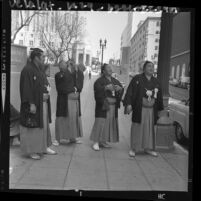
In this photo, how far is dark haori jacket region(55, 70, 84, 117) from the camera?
3.14m

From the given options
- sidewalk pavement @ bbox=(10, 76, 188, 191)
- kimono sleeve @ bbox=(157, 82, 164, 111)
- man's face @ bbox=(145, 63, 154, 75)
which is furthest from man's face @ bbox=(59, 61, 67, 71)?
kimono sleeve @ bbox=(157, 82, 164, 111)

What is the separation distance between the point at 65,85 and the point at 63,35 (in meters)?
0.55

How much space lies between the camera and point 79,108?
3.16 m

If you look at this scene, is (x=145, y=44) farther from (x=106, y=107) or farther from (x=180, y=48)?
(x=106, y=107)

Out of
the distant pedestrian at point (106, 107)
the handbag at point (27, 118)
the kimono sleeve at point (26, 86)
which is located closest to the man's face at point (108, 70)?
the distant pedestrian at point (106, 107)

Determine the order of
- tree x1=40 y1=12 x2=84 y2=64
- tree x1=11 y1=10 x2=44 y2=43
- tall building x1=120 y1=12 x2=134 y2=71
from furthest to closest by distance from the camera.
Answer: tall building x1=120 y1=12 x2=134 y2=71 < tree x1=40 y1=12 x2=84 y2=64 < tree x1=11 y1=10 x2=44 y2=43

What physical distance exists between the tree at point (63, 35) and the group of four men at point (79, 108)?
129mm

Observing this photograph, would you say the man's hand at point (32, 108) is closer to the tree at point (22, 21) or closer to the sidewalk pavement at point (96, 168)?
the sidewalk pavement at point (96, 168)

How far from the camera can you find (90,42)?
3.27m

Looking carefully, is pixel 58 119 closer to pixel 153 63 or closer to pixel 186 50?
pixel 153 63

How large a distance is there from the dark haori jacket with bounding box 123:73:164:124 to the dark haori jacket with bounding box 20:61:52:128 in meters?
0.90

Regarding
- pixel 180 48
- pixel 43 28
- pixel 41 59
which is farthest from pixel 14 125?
pixel 180 48

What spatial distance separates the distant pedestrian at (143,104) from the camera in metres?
3.12

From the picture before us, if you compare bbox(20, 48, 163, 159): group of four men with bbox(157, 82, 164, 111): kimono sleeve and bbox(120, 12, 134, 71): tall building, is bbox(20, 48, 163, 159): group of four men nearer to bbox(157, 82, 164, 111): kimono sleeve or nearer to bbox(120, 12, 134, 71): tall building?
bbox(157, 82, 164, 111): kimono sleeve
